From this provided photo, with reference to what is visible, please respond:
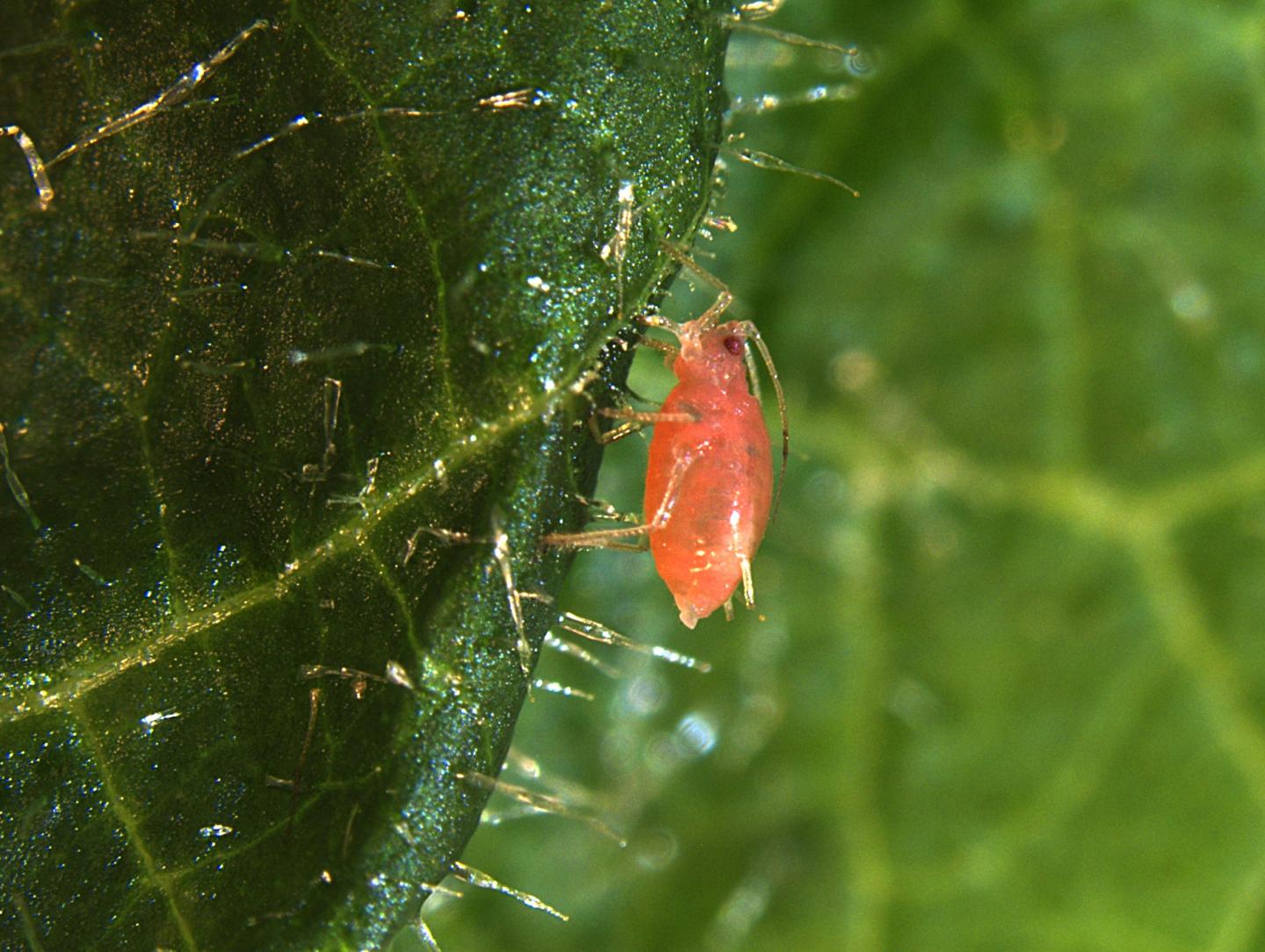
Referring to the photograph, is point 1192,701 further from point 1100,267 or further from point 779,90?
point 779,90

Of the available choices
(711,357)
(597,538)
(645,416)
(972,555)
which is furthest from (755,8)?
(972,555)

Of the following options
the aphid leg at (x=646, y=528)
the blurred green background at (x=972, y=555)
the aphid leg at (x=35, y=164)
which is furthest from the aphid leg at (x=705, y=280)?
the blurred green background at (x=972, y=555)

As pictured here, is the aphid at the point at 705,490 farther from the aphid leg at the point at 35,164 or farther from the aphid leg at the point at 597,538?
the aphid leg at the point at 35,164

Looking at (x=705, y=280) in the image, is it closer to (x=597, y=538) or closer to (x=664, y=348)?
(x=664, y=348)

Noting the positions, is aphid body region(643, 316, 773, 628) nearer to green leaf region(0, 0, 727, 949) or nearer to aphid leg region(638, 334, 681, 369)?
aphid leg region(638, 334, 681, 369)

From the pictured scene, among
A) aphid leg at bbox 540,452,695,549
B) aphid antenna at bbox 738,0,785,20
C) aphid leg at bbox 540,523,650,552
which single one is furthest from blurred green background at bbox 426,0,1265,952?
aphid antenna at bbox 738,0,785,20

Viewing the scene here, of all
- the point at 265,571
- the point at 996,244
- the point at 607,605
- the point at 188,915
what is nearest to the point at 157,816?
the point at 188,915

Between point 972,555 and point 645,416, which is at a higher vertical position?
point 645,416
